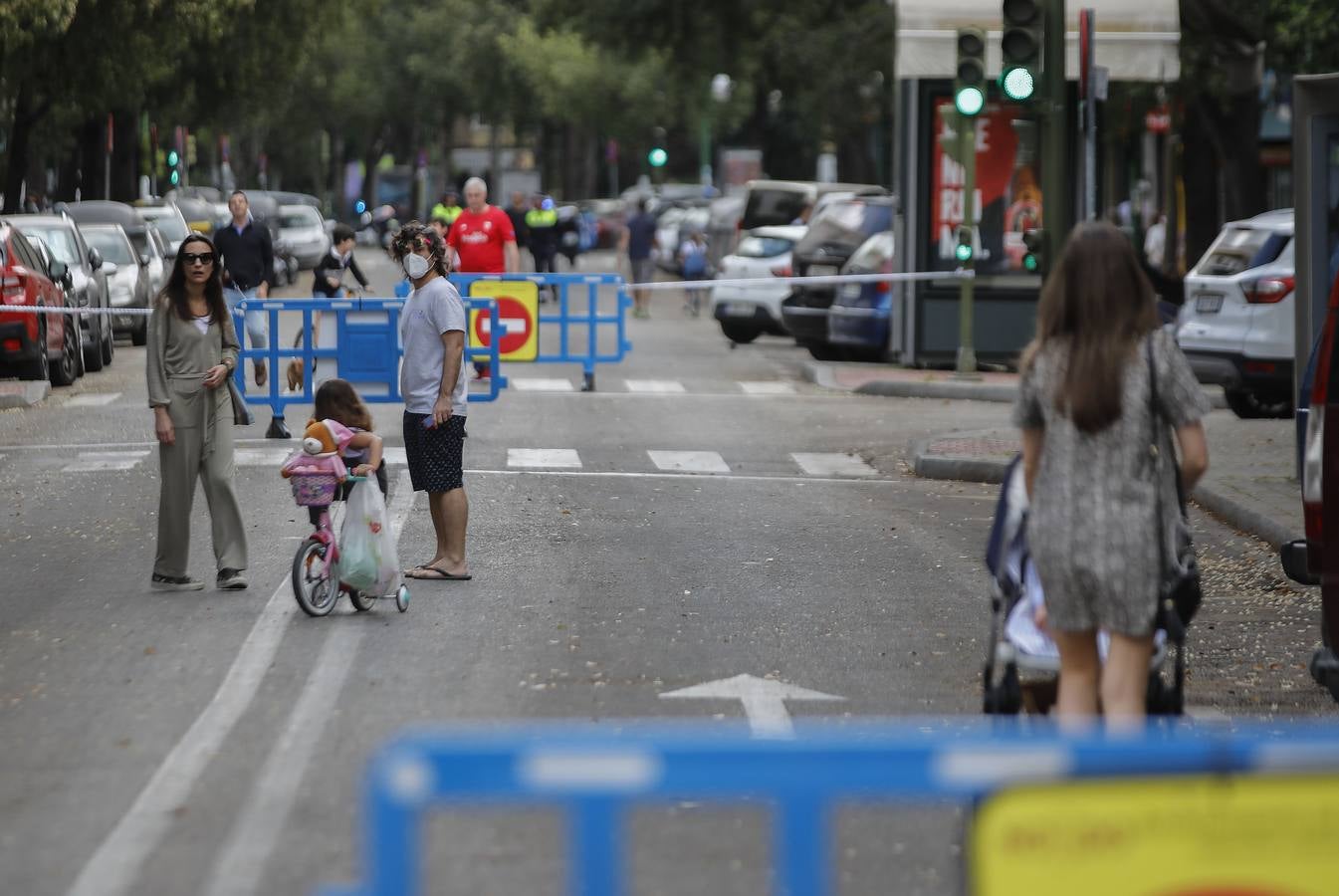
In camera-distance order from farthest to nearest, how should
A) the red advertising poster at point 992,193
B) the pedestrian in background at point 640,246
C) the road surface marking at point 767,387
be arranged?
the pedestrian in background at point 640,246 → the red advertising poster at point 992,193 → the road surface marking at point 767,387

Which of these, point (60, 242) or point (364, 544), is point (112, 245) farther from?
point (364, 544)

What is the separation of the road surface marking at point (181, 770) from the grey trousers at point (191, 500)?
0.43 m

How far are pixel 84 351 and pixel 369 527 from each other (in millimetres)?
14854

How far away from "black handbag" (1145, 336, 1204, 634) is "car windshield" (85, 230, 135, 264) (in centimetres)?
2323

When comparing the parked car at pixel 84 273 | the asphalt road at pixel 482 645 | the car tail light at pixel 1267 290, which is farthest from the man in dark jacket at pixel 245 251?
the car tail light at pixel 1267 290

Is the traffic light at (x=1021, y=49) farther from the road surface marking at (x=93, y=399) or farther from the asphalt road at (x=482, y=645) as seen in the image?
the road surface marking at (x=93, y=399)

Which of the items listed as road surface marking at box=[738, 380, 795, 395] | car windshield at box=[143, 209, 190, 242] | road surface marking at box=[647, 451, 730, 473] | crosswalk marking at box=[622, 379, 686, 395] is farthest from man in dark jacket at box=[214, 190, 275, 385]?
car windshield at box=[143, 209, 190, 242]

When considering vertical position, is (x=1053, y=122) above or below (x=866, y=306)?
above

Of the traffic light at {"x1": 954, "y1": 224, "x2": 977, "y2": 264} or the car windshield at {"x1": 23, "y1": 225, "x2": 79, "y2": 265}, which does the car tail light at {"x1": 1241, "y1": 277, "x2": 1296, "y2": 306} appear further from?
the car windshield at {"x1": 23, "y1": 225, "x2": 79, "y2": 265}

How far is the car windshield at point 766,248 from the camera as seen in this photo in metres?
30.0

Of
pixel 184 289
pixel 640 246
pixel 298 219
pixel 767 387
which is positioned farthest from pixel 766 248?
pixel 298 219

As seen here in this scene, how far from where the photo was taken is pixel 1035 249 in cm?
1655

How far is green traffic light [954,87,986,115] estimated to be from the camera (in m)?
17.0

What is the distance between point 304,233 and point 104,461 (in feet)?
113
